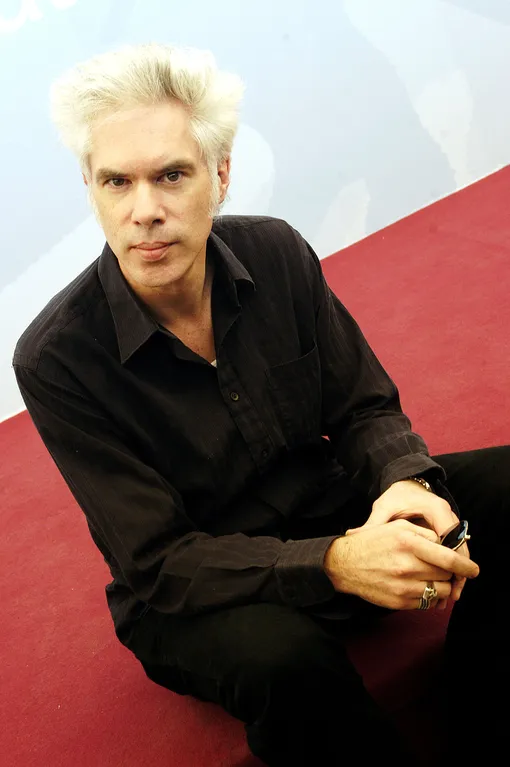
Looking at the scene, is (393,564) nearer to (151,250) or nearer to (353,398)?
(353,398)

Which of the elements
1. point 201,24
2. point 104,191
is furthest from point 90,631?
point 201,24

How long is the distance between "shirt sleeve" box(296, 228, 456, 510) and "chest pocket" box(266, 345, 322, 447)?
0.13ft

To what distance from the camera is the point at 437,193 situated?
3613 millimetres

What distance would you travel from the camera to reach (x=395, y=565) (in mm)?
1157

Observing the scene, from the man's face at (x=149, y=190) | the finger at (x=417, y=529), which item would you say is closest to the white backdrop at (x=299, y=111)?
the man's face at (x=149, y=190)

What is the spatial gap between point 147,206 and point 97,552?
38.2 inches

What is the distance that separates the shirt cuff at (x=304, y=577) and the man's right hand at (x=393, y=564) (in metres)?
0.02

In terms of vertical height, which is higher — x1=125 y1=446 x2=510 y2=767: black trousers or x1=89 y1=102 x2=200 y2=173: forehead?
x1=89 y1=102 x2=200 y2=173: forehead

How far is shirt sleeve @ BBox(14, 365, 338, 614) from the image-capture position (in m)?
1.20

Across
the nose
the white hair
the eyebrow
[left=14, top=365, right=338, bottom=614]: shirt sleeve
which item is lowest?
[left=14, top=365, right=338, bottom=614]: shirt sleeve

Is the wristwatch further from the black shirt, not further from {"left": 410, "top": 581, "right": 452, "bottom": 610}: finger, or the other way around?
{"left": 410, "top": 581, "right": 452, "bottom": 610}: finger

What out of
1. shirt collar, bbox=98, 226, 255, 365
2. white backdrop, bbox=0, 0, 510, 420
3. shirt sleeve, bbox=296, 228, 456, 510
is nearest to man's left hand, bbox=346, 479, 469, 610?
shirt sleeve, bbox=296, 228, 456, 510

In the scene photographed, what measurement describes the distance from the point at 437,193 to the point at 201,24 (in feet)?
3.89

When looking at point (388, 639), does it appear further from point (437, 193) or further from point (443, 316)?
point (437, 193)
